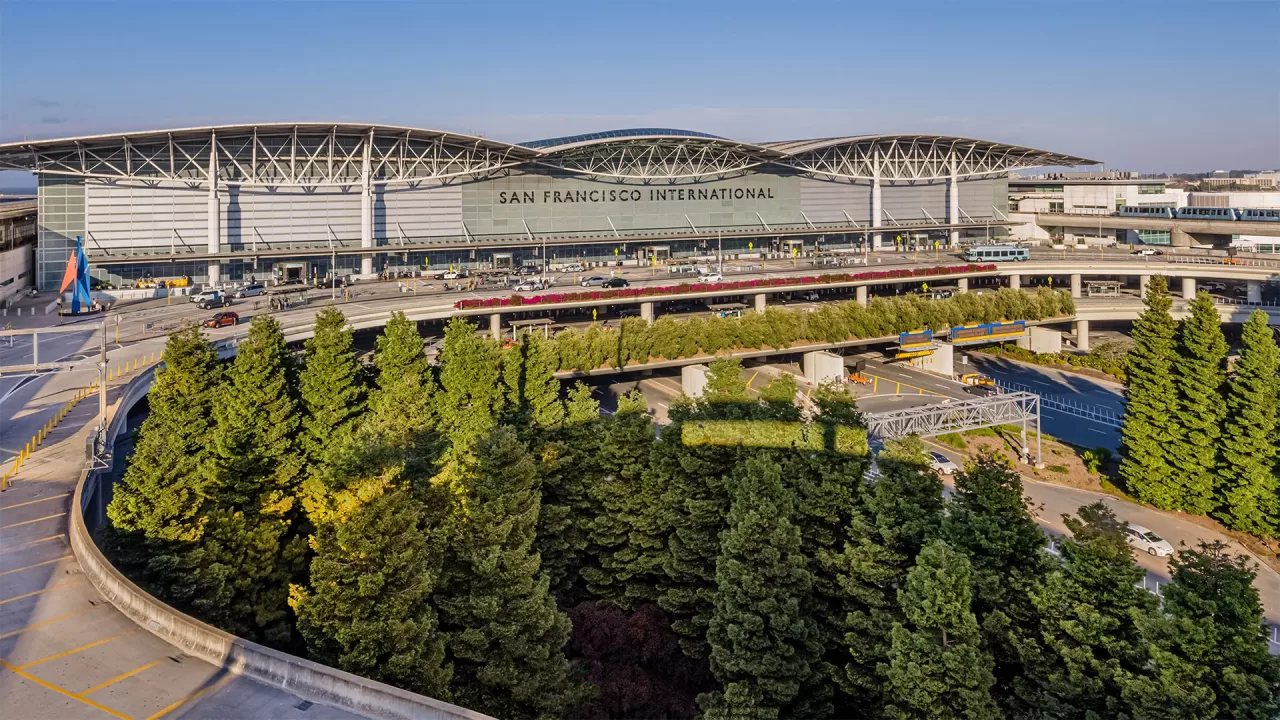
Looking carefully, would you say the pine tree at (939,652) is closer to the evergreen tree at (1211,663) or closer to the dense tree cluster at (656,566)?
the dense tree cluster at (656,566)

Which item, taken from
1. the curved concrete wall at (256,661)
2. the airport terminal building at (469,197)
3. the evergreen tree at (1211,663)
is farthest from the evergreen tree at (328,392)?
the airport terminal building at (469,197)

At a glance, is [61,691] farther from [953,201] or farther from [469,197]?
[953,201]

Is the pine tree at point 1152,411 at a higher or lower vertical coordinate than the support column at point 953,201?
lower

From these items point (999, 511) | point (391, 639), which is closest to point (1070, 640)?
point (999, 511)

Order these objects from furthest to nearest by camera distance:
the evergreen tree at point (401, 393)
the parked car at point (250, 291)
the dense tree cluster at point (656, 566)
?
the parked car at point (250, 291) → the evergreen tree at point (401, 393) → the dense tree cluster at point (656, 566)

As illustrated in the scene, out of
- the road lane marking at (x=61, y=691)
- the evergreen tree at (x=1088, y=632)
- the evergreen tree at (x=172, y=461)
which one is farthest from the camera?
the evergreen tree at (x=172, y=461)

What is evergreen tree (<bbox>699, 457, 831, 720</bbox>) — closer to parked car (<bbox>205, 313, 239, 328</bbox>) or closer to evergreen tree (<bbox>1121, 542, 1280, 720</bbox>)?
evergreen tree (<bbox>1121, 542, 1280, 720</bbox>)

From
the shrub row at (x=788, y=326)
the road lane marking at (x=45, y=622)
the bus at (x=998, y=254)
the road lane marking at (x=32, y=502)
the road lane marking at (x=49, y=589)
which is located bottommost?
the road lane marking at (x=45, y=622)

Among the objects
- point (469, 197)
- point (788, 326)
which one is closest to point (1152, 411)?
point (788, 326)
